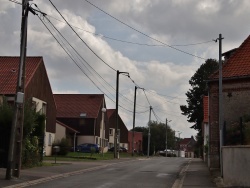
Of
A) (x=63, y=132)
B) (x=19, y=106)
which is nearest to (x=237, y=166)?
(x=19, y=106)

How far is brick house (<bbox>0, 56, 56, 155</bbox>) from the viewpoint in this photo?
3906 centimetres

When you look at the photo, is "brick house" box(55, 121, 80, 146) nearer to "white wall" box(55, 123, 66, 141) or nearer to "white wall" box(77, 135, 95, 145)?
"white wall" box(55, 123, 66, 141)

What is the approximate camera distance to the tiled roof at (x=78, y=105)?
69625mm

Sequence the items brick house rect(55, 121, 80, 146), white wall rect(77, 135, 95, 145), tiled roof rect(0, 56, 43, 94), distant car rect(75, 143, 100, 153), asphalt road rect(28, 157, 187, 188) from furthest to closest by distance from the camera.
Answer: white wall rect(77, 135, 95, 145), distant car rect(75, 143, 100, 153), brick house rect(55, 121, 80, 146), tiled roof rect(0, 56, 43, 94), asphalt road rect(28, 157, 187, 188)

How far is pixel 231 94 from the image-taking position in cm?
2738

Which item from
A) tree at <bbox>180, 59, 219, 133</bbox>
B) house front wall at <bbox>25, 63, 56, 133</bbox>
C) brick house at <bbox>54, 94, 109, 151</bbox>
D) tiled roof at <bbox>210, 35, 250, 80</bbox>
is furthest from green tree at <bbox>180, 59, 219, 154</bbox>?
tiled roof at <bbox>210, 35, 250, 80</bbox>

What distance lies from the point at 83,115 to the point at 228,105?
43579 millimetres

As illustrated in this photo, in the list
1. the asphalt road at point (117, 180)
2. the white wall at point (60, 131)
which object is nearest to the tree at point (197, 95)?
the white wall at point (60, 131)

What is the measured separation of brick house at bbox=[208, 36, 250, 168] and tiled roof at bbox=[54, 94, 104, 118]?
41983mm

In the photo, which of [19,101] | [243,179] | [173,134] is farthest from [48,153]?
[173,134]

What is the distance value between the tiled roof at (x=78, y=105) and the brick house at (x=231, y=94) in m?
42.0

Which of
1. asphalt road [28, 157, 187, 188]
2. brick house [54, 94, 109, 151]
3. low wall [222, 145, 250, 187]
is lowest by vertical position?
asphalt road [28, 157, 187, 188]

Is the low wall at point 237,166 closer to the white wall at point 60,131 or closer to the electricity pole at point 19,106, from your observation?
the electricity pole at point 19,106

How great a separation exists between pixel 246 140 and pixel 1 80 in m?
26.1
